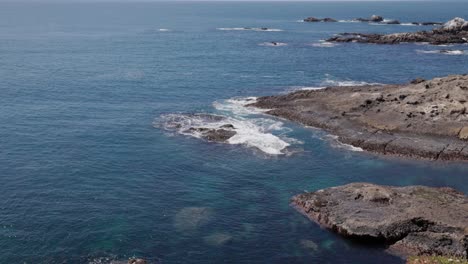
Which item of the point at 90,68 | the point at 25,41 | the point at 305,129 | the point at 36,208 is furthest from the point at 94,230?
the point at 25,41

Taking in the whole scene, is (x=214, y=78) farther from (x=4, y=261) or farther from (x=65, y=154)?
(x=4, y=261)

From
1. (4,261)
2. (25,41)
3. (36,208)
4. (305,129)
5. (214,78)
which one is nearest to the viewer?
(4,261)

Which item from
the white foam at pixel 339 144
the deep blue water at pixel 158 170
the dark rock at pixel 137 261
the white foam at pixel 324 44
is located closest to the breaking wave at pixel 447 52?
the white foam at pixel 324 44

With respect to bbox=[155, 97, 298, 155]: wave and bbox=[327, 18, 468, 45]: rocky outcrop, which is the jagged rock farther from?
bbox=[327, 18, 468, 45]: rocky outcrop

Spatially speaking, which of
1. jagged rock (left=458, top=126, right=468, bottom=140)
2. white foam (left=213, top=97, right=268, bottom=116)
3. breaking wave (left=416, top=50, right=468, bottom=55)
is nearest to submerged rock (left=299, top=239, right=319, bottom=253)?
jagged rock (left=458, top=126, right=468, bottom=140)

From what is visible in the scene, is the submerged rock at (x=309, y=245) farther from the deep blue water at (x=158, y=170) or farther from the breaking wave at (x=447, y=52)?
the breaking wave at (x=447, y=52)

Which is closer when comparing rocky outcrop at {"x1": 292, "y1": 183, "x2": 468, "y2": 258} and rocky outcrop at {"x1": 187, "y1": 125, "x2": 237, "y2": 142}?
rocky outcrop at {"x1": 292, "y1": 183, "x2": 468, "y2": 258}

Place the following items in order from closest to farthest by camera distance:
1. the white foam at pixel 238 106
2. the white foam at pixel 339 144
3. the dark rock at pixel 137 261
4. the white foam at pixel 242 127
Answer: the dark rock at pixel 137 261, the white foam at pixel 339 144, the white foam at pixel 242 127, the white foam at pixel 238 106
